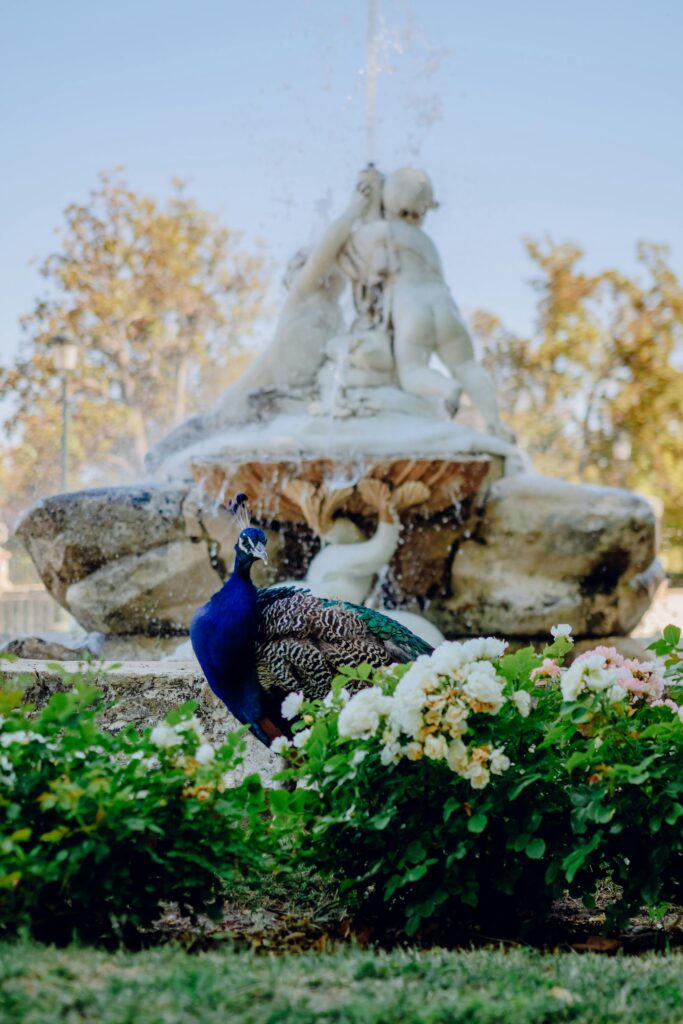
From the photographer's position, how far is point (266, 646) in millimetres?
3434

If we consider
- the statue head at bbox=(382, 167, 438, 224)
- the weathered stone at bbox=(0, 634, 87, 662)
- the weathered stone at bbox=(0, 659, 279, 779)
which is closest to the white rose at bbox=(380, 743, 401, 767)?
the weathered stone at bbox=(0, 659, 279, 779)

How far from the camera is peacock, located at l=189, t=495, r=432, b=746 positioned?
3391 millimetres

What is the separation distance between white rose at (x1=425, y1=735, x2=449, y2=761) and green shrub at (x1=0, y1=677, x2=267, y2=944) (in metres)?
0.43

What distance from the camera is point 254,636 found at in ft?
11.2

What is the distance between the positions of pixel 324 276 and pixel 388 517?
2.37 metres

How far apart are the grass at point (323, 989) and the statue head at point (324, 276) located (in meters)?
6.85

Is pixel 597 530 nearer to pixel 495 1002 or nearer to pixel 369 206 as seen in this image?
pixel 369 206

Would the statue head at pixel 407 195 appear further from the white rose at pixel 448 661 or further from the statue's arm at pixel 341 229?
the white rose at pixel 448 661

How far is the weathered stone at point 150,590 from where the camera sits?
776 cm

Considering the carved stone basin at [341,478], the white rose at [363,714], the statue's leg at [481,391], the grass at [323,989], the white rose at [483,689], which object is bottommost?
the grass at [323,989]

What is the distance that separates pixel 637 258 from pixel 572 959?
2615 centimetres

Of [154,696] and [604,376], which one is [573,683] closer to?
[154,696]

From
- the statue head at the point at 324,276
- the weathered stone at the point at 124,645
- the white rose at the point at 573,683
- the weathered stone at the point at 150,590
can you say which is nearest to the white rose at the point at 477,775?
the white rose at the point at 573,683

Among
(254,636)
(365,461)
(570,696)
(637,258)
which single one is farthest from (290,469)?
(637,258)
